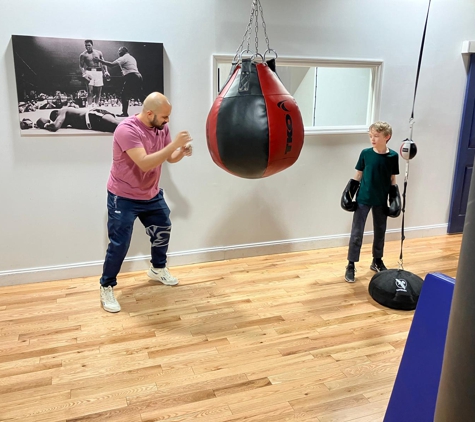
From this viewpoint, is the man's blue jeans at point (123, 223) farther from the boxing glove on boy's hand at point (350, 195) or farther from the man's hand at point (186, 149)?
the boxing glove on boy's hand at point (350, 195)

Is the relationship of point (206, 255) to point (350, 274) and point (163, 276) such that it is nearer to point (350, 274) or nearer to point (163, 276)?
point (163, 276)

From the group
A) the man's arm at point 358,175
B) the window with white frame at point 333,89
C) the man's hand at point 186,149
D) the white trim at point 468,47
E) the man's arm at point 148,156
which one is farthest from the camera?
the white trim at point 468,47

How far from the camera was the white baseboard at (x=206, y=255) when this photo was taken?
3316 mm

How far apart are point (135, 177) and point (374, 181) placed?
178 centimetres

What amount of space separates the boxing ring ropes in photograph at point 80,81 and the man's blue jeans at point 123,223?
685 millimetres

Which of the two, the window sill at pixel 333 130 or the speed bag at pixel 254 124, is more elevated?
the speed bag at pixel 254 124

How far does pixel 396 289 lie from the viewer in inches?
116

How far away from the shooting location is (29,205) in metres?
3.21

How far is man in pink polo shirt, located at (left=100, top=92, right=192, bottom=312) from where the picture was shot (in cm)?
269

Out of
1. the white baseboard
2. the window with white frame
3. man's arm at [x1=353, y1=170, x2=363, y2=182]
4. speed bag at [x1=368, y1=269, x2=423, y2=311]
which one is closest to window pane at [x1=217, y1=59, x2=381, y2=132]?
the window with white frame

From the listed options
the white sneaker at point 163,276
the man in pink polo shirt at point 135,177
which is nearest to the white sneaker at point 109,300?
the man in pink polo shirt at point 135,177

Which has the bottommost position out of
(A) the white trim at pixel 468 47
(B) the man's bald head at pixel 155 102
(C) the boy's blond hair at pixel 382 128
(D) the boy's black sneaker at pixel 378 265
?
(D) the boy's black sneaker at pixel 378 265

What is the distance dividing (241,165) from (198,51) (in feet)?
5.36

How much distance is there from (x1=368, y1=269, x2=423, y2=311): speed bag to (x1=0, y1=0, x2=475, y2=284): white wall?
106cm
